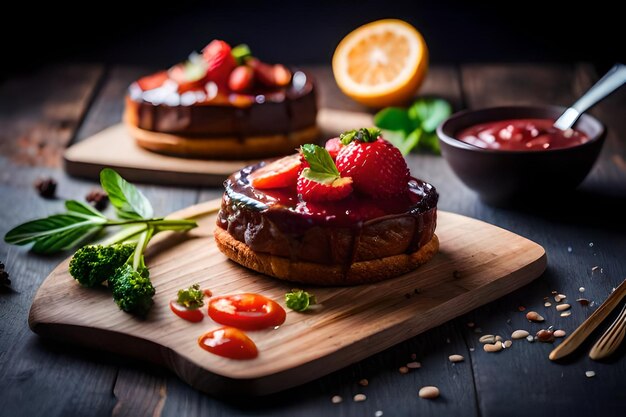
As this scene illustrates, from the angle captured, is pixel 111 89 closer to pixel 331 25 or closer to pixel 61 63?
pixel 61 63

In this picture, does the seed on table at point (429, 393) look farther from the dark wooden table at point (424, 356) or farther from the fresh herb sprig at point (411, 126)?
the fresh herb sprig at point (411, 126)

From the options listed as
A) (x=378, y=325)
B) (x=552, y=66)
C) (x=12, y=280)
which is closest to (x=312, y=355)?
(x=378, y=325)

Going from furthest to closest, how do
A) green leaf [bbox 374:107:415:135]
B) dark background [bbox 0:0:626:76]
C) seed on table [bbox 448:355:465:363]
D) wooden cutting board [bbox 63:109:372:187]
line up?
dark background [bbox 0:0:626:76] → green leaf [bbox 374:107:415:135] → wooden cutting board [bbox 63:109:372:187] → seed on table [bbox 448:355:465:363]

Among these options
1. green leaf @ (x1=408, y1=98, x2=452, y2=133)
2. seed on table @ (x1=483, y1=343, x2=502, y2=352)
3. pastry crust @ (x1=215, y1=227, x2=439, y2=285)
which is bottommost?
seed on table @ (x1=483, y1=343, x2=502, y2=352)

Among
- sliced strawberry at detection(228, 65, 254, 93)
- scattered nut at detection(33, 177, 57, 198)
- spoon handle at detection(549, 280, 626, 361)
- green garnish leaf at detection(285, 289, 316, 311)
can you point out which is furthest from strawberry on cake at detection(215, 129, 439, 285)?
sliced strawberry at detection(228, 65, 254, 93)

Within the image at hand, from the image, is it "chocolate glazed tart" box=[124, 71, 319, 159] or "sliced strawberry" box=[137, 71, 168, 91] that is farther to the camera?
"sliced strawberry" box=[137, 71, 168, 91]

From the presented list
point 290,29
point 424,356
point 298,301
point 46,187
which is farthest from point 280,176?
point 290,29

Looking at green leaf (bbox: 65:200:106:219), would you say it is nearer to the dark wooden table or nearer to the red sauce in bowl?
the dark wooden table
